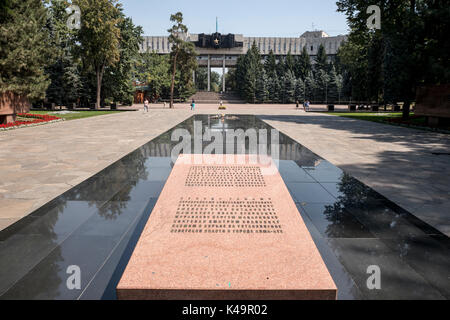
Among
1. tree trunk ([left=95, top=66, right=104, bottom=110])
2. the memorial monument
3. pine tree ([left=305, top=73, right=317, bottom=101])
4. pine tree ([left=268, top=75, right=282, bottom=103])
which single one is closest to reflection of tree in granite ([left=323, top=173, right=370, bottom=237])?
the memorial monument

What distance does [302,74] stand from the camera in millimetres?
85625

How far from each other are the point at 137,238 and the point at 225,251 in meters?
1.64

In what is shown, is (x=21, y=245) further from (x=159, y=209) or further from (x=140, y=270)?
(x=140, y=270)

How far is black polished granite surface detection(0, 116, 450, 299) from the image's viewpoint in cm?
297

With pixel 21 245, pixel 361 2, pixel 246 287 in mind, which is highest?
pixel 361 2

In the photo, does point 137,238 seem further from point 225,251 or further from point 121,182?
point 121,182

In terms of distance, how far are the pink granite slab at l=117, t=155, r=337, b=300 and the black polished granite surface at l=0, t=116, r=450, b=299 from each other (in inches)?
23.3

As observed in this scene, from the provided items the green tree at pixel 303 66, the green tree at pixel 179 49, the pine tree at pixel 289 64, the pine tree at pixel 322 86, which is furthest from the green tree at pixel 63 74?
the green tree at pixel 303 66

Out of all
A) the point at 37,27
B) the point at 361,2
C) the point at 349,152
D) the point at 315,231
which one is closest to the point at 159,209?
the point at 315,231

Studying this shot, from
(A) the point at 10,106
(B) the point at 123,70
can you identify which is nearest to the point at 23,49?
(A) the point at 10,106

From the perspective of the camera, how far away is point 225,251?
9.23ft

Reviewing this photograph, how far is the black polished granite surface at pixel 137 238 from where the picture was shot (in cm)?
297

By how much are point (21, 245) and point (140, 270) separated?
225 centimetres

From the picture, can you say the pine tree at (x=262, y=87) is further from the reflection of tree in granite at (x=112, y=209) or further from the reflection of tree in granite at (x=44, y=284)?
the reflection of tree in granite at (x=44, y=284)
